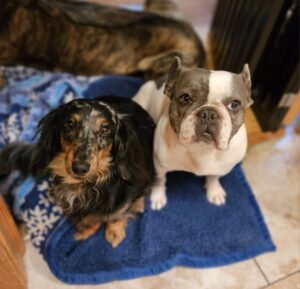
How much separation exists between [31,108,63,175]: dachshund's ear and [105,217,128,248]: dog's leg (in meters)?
0.48

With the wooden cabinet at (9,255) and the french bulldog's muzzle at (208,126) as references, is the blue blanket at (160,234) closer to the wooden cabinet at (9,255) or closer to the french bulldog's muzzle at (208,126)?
the wooden cabinet at (9,255)

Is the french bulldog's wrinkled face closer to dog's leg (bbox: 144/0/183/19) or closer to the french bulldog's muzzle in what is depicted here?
the french bulldog's muzzle

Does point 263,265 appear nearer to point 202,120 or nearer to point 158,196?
point 158,196

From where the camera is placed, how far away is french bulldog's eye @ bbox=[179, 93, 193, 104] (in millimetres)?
1236

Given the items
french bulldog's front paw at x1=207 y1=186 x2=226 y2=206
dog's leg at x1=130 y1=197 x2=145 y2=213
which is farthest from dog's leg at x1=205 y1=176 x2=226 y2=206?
dog's leg at x1=130 y1=197 x2=145 y2=213

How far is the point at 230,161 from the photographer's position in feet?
4.68

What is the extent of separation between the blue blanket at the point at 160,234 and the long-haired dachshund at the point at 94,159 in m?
0.08

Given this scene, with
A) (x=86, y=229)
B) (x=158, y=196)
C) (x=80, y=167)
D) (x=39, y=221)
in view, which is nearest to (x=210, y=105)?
(x=80, y=167)

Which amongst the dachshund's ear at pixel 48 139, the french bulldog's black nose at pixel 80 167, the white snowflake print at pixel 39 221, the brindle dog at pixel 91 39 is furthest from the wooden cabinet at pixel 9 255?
the brindle dog at pixel 91 39

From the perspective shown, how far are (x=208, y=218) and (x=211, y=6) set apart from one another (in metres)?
2.13

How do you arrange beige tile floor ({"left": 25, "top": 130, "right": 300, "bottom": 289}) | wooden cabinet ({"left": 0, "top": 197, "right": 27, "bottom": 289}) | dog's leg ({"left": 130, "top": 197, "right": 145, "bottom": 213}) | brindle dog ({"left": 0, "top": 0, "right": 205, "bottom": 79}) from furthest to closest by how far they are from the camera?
brindle dog ({"left": 0, "top": 0, "right": 205, "bottom": 79}) → dog's leg ({"left": 130, "top": 197, "right": 145, "bottom": 213}) → beige tile floor ({"left": 25, "top": 130, "right": 300, "bottom": 289}) → wooden cabinet ({"left": 0, "top": 197, "right": 27, "bottom": 289})

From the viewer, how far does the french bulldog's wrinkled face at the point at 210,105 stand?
1169 millimetres

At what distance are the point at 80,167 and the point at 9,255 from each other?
18.7 inches

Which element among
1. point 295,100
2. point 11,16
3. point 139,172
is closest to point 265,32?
point 295,100
